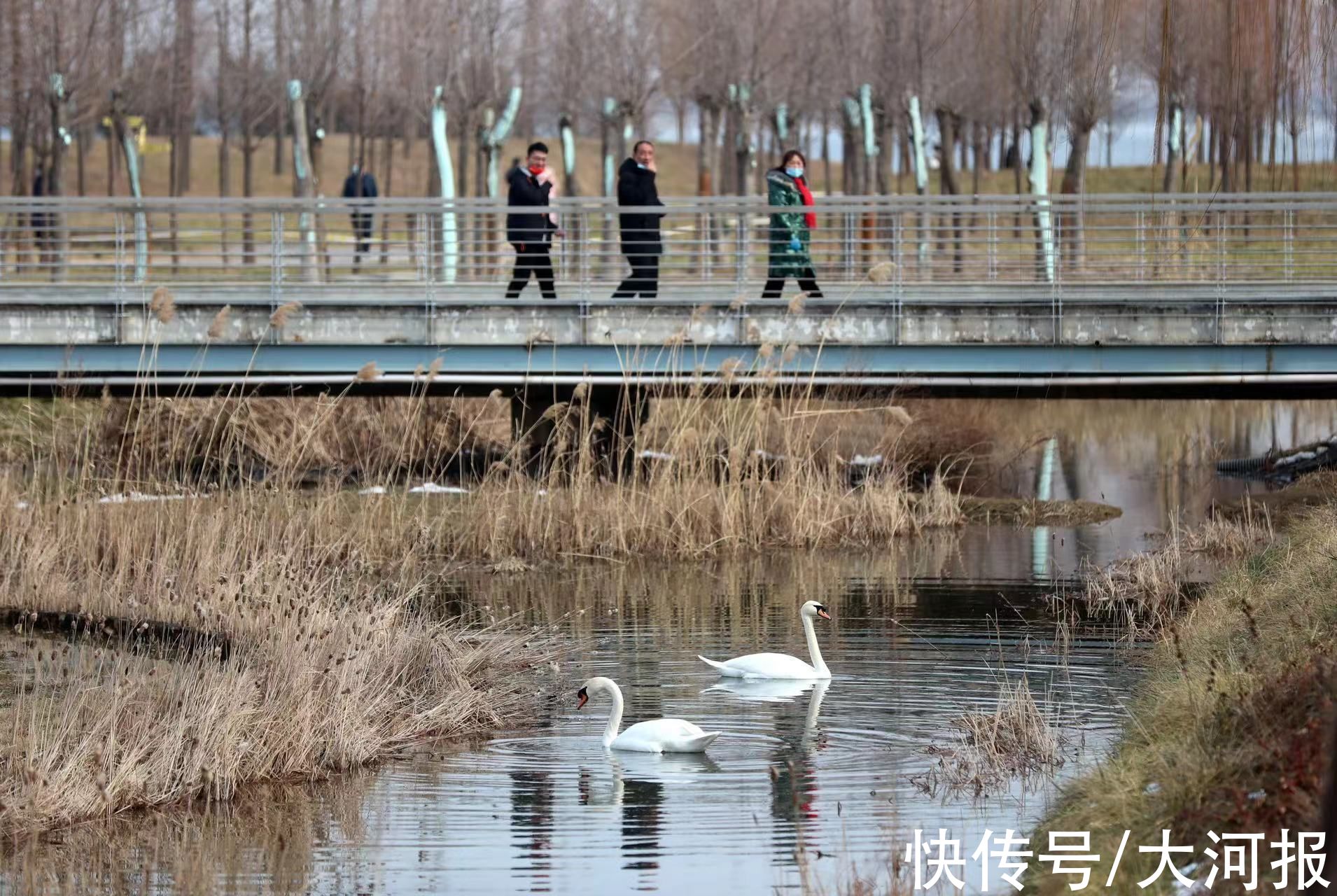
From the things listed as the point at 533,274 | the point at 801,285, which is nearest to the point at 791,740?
the point at 801,285

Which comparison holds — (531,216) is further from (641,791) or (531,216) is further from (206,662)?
(641,791)

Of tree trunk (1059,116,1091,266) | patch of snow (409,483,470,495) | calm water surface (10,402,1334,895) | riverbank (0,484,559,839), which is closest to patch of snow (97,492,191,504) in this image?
riverbank (0,484,559,839)

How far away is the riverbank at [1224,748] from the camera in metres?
6.40

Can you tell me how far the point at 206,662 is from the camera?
1020cm

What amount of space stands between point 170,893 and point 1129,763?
3.94 meters

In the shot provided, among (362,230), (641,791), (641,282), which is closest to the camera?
(641,791)

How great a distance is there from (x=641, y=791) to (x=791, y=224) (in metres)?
11.2

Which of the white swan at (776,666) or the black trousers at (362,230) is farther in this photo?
the black trousers at (362,230)

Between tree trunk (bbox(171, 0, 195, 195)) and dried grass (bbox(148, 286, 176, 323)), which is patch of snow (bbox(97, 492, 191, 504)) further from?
tree trunk (bbox(171, 0, 195, 195))

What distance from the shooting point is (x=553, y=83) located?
1604 inches

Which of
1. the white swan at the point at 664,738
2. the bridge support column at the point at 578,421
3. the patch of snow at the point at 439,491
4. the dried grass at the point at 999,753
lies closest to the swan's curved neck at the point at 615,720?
the white swan at the point at 664,738

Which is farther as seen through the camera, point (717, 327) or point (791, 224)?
point (791, 224)

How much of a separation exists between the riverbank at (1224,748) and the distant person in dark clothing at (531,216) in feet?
34.2

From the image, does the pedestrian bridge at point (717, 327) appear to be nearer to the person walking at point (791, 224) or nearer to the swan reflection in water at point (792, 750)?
the person walking at point (791, 224)
